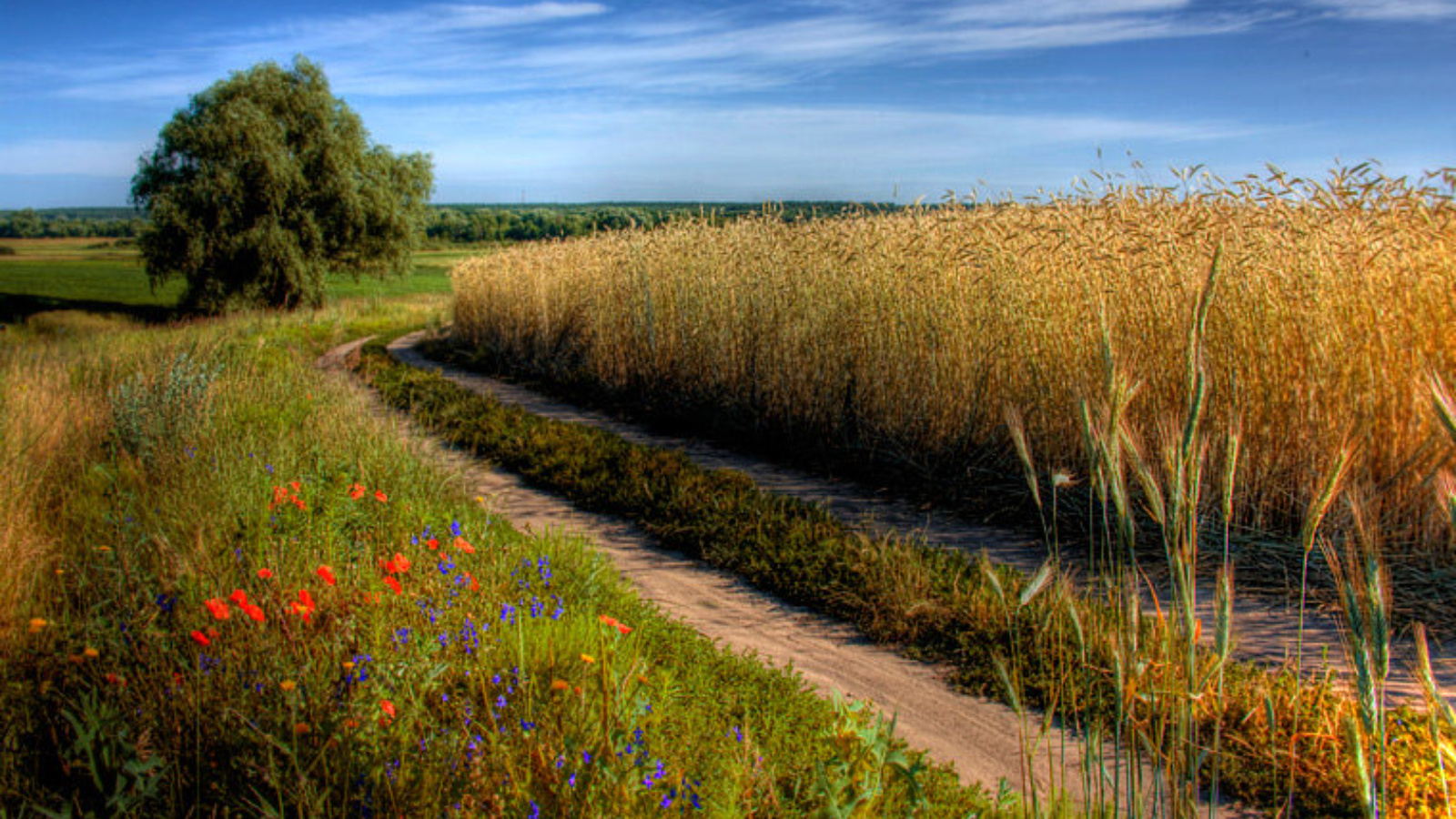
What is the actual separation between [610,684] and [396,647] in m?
1.22

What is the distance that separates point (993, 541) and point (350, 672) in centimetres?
435

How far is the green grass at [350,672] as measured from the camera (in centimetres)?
271

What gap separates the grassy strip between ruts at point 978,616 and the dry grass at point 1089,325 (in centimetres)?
108

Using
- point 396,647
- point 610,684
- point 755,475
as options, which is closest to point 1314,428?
point 755,475

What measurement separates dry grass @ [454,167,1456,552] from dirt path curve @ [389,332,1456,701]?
703mm

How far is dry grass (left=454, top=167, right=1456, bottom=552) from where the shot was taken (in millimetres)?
5570

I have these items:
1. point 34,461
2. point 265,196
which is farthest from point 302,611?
point 265,196

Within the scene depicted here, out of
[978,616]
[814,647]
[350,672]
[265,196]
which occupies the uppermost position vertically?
[265,196]

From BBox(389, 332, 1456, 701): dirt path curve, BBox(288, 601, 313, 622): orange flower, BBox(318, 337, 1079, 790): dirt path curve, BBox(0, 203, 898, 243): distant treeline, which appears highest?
BBox(0, 203, 898, 243): distant treeline

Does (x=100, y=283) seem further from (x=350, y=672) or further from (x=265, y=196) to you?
(x=350, y=672)

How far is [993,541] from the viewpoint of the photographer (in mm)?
6180

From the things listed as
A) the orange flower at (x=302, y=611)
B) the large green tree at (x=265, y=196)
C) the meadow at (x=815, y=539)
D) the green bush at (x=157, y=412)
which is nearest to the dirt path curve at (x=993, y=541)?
the meadow at (x=815, y=539)

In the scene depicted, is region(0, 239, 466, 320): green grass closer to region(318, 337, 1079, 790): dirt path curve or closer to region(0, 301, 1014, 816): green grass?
region(318, 337, 1079, 790): dirt path curve

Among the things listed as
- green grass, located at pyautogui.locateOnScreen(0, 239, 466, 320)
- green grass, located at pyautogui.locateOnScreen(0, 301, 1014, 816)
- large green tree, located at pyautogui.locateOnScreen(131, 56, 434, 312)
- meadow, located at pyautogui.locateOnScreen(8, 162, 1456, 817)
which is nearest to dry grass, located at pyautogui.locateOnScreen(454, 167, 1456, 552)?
meadow, located at pyautogui.locateOnScreen(8, 162, 1456, 817)
